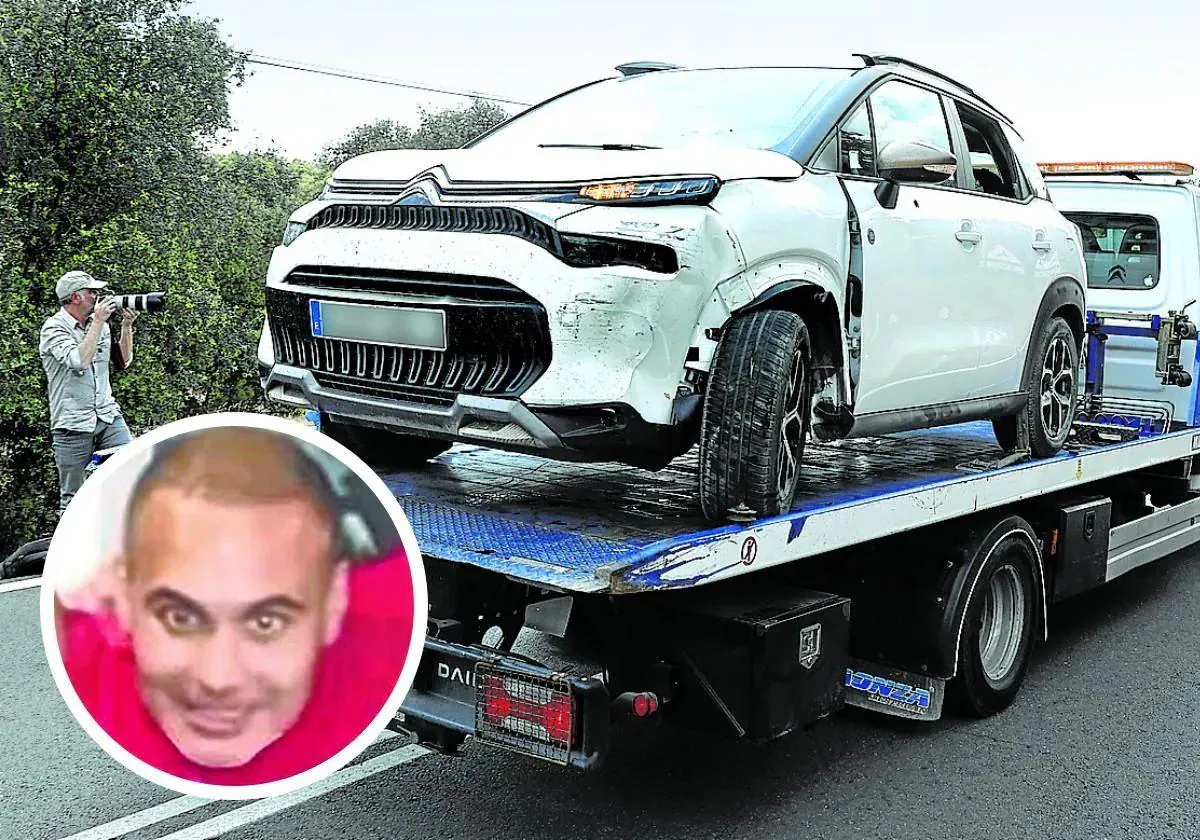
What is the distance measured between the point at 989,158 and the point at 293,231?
331cm

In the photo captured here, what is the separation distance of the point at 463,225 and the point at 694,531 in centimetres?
121

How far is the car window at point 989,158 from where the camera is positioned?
18.8ft

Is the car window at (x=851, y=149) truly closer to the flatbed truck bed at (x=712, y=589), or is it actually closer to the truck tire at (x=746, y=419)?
the truck tire at (x=746, y=419)

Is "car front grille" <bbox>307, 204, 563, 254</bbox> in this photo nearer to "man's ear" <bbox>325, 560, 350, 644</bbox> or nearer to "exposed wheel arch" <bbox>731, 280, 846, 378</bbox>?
"exposed wheel arch" <bbox>731, 280, 846, 378</bbox>

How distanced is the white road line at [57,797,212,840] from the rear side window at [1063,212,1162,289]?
237 inches

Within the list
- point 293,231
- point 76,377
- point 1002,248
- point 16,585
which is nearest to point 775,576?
point 293,231

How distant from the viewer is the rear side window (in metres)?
7.80

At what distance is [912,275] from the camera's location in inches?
190

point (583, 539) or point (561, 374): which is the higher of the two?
point (561, 374)

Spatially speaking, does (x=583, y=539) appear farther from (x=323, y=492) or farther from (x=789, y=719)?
(x=323, y=492)

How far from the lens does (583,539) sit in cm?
388

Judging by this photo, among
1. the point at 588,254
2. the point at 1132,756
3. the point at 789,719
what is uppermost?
the point at 588,254

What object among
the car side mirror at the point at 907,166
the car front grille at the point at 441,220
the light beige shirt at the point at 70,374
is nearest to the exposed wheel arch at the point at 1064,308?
the car side mirror at the point at 907,166

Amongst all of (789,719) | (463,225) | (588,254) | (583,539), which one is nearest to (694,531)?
(583,539)
